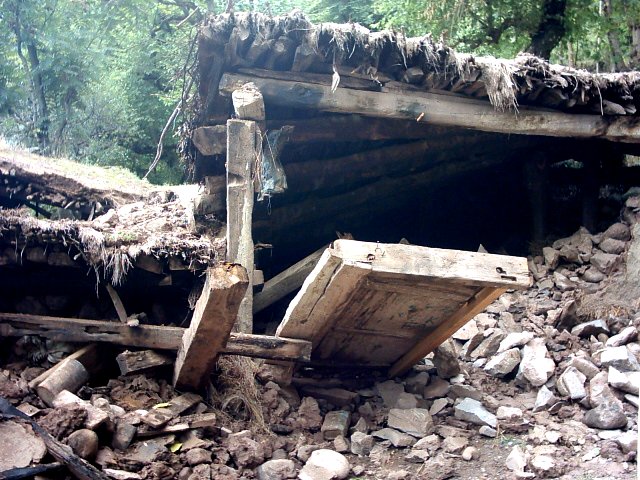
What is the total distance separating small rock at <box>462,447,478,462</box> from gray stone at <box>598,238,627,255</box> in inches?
131

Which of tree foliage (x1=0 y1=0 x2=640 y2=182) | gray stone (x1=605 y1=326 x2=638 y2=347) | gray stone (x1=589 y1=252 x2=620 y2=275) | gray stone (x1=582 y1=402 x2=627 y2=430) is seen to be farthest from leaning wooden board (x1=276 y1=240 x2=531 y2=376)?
tree foliage (x1=0 y1=0 x2=640 y2=182)

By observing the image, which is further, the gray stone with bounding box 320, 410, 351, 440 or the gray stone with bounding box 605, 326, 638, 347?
the gray stone with bounding box 605, 326, 638, 347

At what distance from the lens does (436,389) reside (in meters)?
5.86

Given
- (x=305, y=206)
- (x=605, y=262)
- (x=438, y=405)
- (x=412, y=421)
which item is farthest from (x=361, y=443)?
(x=605, y=262)

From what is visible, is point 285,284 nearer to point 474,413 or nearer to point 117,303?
point 117,303

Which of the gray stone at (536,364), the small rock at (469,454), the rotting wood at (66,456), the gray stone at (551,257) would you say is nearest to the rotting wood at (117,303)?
the rotting wood at (66,456)

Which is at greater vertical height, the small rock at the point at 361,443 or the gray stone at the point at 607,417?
the gray stone at the point at 607,417

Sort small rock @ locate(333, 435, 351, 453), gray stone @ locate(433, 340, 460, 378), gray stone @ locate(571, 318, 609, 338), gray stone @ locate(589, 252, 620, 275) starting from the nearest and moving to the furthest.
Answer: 1. small rock @ locate(333, 435, 351, 453)
2. gray stone @ locate(433, 340, 460, 378)
3. gray stone @ locate(571, 318, 609, 338)
4. gray stone @ locate(589, 252, 620, 275)

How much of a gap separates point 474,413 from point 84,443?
9.49 ft

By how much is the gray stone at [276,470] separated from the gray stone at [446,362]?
1.91 meters

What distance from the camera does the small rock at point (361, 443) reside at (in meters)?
5.10

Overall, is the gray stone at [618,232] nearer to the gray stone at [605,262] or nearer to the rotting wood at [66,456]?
the gray stone at [605,262]

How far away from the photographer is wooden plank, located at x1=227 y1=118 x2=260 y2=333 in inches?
206

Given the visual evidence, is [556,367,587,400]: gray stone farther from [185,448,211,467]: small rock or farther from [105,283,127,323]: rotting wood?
[105,283,127,323]: rotting wood
